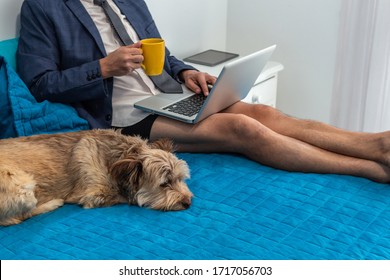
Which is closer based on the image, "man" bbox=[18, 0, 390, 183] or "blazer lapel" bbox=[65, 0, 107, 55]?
"man" bbox=[18, 0, 390, 183]

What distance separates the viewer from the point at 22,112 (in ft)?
6.91

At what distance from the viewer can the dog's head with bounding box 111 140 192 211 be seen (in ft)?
6.05

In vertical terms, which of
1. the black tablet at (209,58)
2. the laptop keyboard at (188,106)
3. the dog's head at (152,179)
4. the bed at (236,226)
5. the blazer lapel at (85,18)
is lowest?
the bed at (236,226)

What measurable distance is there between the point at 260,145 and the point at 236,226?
Answer: 1.56ft

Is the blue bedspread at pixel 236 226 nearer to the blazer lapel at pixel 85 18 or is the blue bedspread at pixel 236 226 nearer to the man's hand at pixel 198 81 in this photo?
the man's hand at pixel 198 81

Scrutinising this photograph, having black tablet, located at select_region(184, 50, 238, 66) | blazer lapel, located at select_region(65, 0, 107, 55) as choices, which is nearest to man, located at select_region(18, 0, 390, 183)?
blazer lapel, located at select_region(65, 0, 107, 55)

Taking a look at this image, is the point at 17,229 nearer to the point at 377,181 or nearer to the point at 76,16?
the point at 76,16

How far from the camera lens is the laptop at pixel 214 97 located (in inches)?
83.6

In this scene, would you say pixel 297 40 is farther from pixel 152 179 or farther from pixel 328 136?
pixel 152 179

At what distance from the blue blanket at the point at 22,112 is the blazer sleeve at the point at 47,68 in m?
0.07

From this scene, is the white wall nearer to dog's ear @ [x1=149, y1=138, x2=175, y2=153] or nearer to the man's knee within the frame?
the man's knee

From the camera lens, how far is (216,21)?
3.65 metres

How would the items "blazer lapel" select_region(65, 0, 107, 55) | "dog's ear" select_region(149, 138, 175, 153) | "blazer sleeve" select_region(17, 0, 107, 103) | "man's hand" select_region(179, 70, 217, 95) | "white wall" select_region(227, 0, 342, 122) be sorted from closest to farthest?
"dog's ear" select_region(149, 138, 175, 153) < "blazer sleeve" select_region(17, 0, 107, 103) < "blazer lapel" select_region(65, 0, 107, 55) < "man's hand" select_region(179, 70, 217, 95) < "white wall" select_region(227, 0, 342, 122)

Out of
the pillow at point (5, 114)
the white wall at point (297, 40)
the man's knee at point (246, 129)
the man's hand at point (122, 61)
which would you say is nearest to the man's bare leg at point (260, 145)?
the man's knee at point (246, 129)
